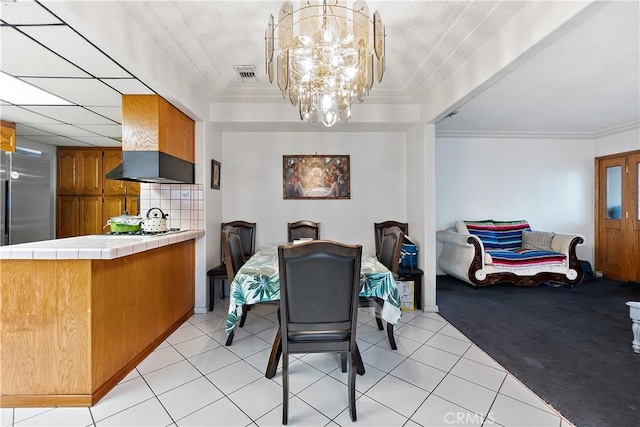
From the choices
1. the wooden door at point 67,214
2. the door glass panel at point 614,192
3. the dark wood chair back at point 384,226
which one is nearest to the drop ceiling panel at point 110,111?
the wooden door at point 67,214

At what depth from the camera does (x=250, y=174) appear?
3.81 metres

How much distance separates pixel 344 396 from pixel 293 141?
3057mm

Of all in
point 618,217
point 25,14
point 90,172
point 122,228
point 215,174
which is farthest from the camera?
point 618,217

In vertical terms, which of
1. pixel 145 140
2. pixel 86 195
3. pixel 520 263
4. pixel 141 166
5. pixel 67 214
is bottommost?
pixel 520 263

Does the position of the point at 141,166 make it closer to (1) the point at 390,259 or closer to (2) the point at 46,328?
(2) the point at 46,328

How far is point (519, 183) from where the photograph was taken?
15.8ft

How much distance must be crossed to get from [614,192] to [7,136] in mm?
8754

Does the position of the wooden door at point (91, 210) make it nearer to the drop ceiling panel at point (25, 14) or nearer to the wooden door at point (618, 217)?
the drop ceiling panel at point (25, 14)

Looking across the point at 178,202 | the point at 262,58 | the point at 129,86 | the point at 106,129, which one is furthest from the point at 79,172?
the point at 262,58

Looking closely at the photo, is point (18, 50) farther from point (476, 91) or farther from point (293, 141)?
point (476, 91)

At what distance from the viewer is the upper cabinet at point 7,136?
3189mm

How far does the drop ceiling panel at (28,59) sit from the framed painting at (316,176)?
7.44 ft

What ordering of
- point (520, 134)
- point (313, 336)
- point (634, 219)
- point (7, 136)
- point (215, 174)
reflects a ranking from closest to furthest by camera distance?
point (313, 336), point (7, 136), point (215, 174), point (634, 219), point (520, 134)

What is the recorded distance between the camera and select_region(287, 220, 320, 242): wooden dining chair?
3.62 m
